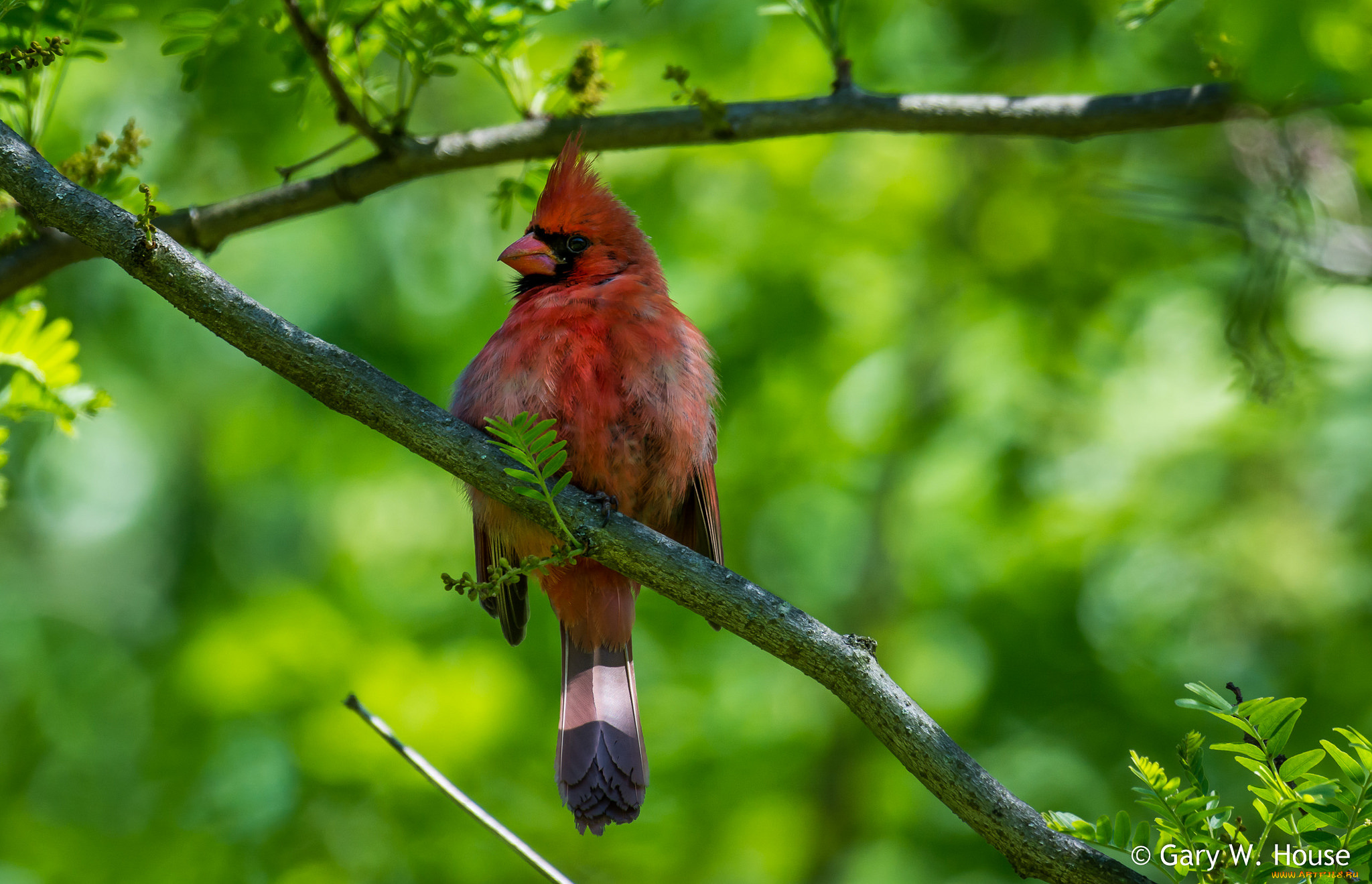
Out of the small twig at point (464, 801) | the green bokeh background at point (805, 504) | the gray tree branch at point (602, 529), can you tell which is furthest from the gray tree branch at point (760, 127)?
the small twig at point (464, 801)

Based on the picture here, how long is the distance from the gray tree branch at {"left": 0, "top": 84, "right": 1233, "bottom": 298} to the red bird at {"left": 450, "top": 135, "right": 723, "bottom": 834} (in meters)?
0.23

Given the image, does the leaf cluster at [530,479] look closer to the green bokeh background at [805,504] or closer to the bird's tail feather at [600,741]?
the bird's tail feather at [600,741]

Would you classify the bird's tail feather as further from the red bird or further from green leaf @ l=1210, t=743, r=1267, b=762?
green leaf @ l=1210, t=743, r=1267, b=762

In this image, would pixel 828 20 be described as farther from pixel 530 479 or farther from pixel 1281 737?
pixel 1281 737

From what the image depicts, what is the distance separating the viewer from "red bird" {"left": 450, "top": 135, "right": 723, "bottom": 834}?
10.7ft

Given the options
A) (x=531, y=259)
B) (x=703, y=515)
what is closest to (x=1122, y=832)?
(x=703, y=515)

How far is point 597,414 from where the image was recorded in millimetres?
3250

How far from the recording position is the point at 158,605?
738cm

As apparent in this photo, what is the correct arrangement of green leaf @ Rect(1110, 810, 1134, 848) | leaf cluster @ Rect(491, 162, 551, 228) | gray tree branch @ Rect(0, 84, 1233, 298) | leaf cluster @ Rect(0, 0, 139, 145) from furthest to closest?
leaf cluster @ Rect(491, 162, 551, 228) < gray tree branch @ Rect(0, 84, 1233, 298) < leaf cluster @ Rect(0, 0, 139, 145) < green leaf @ Rect(1110, 810, 1134, 848)

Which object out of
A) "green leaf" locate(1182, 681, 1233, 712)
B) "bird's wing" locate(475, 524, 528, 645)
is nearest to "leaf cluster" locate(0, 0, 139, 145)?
"bird's wing" locate(475, 524, 528, 645)

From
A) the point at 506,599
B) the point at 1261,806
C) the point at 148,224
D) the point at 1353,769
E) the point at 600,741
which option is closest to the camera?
the point at 1353,769

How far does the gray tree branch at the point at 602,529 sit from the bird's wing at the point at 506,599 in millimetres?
1253

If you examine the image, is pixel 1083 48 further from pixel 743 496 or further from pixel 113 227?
pixel 113 227

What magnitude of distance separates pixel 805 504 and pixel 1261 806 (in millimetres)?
3921
